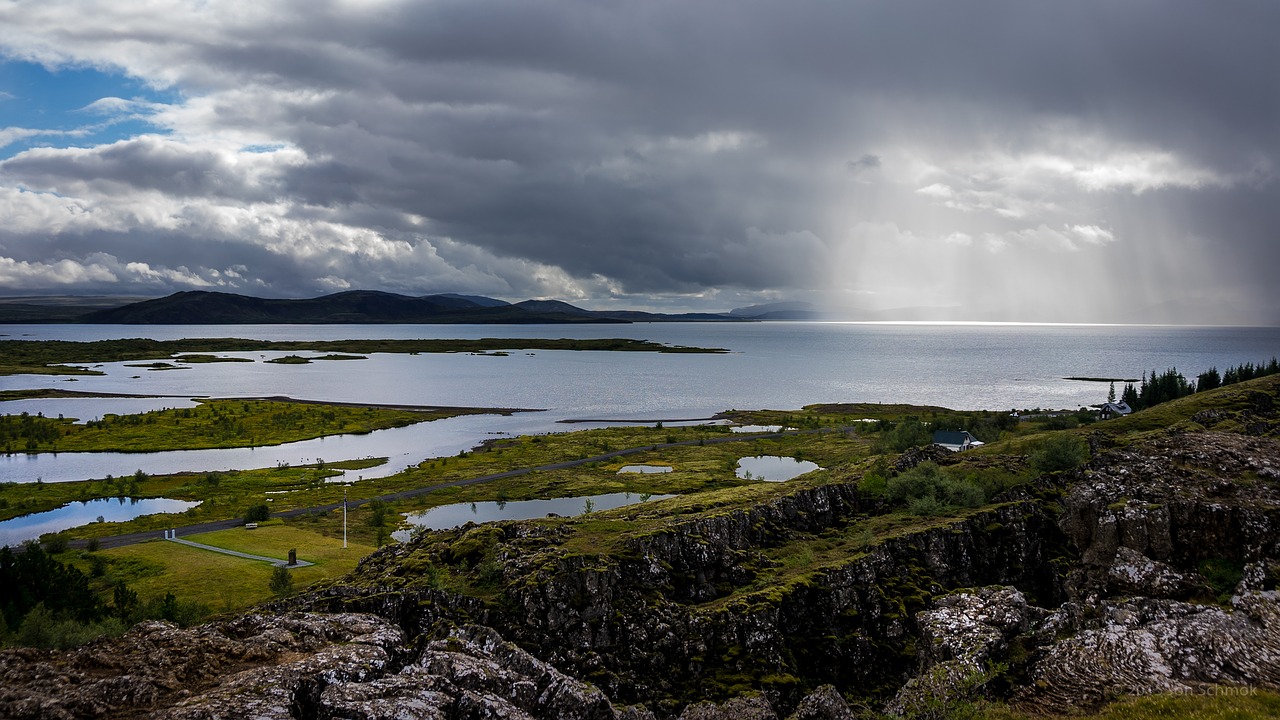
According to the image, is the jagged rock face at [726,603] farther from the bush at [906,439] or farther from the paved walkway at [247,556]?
the bush at [906,439]

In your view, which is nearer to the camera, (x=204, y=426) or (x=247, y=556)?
(x=247, y=556)

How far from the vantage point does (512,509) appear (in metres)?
78.0

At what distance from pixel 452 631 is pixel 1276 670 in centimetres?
2515

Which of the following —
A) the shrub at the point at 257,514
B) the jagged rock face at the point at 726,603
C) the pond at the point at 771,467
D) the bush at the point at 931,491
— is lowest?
the shrub at the point at 257,514

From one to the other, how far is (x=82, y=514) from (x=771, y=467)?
8984 centimetres

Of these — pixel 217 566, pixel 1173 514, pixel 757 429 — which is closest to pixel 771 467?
pixel 757 429

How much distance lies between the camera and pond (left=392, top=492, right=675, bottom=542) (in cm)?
7384

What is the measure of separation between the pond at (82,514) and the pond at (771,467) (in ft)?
239

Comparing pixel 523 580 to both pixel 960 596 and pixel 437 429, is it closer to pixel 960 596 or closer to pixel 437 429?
pixel 960 596

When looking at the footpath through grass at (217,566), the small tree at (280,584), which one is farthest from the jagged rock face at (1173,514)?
the small tree at (280,584)

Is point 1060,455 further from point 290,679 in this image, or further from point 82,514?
point 82,514

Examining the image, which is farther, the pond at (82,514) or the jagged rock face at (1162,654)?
the pond at (82,514)

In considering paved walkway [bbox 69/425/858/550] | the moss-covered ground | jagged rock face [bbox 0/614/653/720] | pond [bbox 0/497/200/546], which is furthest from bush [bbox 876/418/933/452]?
the moss-covered ground

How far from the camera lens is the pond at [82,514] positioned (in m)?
71.8
